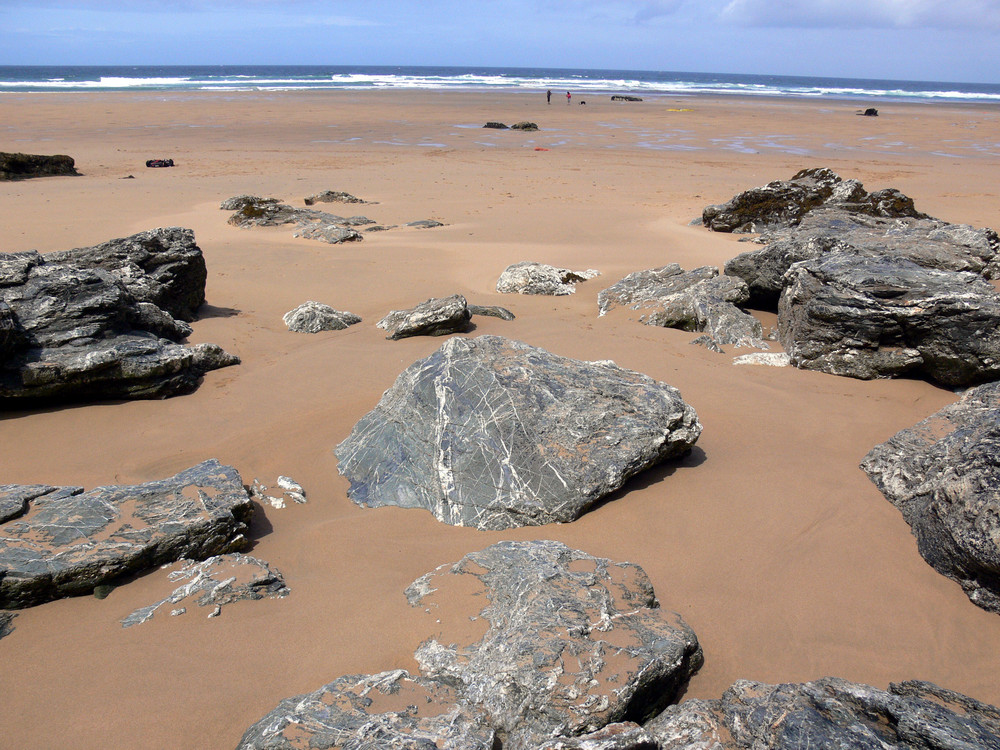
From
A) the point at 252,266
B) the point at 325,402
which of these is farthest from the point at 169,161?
the point at 325,402

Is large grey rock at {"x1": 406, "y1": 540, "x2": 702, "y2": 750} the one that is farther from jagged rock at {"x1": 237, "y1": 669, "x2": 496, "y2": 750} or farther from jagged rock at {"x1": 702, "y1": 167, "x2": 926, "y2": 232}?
jagged rock at {"x1": 702, "y1": 167, "x2": 926, "y2": 232}

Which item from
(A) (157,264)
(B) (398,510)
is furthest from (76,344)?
(B) (398,510)

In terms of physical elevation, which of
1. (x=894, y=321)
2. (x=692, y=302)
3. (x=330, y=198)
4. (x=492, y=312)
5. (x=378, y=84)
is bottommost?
(x=330, y=198)

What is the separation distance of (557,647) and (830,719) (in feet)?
3.04

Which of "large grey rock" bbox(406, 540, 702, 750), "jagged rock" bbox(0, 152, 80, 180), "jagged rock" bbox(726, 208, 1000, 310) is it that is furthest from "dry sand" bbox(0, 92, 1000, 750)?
"jagged rock" bbox(0, 152, 80, 180)

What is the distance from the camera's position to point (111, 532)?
3.33m

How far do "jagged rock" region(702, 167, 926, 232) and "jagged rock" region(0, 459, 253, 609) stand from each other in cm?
1015

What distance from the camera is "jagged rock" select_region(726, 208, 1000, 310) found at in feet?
20.9

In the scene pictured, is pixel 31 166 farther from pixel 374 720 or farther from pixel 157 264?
pixel 374 720

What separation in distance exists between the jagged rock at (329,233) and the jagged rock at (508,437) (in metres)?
7.21

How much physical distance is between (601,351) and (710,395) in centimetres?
127

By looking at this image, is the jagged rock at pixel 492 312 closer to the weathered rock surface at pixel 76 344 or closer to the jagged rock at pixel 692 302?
the jagged rock at pixel 692 302

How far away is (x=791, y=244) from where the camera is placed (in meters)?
7.09

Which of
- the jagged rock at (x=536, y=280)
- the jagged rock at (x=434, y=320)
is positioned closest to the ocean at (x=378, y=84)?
the jagged rock at (x=536, y=280)
